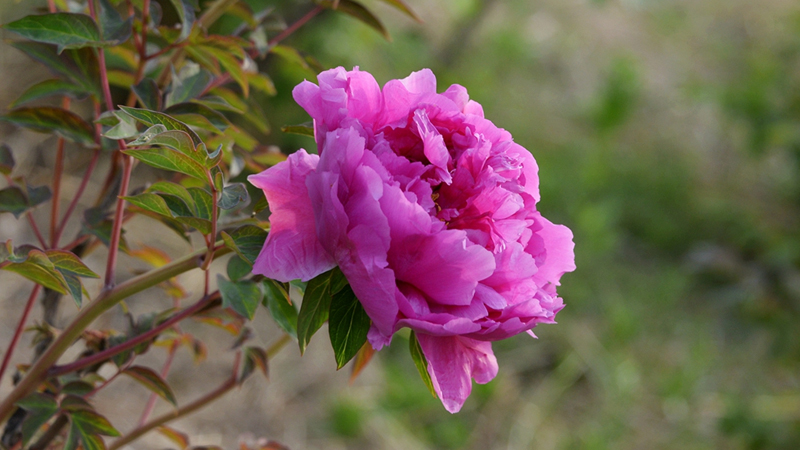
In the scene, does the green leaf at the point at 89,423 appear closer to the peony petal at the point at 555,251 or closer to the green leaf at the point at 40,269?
the green leaf at the point at 40,269

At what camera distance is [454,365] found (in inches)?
11.2

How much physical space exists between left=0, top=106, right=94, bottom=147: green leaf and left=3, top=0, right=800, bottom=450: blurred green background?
0.97 m

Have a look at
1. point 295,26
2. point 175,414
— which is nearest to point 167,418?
point 175,414

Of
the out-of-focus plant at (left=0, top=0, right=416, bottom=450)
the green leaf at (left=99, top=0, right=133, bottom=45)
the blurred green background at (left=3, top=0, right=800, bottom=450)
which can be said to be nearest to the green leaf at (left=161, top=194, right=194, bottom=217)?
the out-of-focus plant at (left=0, top=0, right=416, bottom=450)

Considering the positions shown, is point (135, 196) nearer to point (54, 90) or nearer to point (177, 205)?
point (177, 205)

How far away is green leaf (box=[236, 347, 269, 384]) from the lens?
48cm

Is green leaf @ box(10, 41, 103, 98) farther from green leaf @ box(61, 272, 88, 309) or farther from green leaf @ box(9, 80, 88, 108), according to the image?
green leaf @ box(61, 272, 88, 309)

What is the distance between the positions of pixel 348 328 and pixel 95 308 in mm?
146

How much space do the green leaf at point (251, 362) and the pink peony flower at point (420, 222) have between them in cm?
22

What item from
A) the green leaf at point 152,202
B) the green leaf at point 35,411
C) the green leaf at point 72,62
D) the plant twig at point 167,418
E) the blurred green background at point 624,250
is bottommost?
the blurred green background at point 624,250

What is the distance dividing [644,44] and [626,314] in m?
2.14

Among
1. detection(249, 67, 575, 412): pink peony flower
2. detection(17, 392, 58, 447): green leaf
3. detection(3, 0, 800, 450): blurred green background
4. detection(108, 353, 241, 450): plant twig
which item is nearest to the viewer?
detection(249, 67, 575, 412): pink peony flower

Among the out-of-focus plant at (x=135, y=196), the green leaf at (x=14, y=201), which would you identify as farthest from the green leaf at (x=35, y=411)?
the green leaf at (x=14, y=201)

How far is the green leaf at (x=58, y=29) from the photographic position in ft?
1.18
